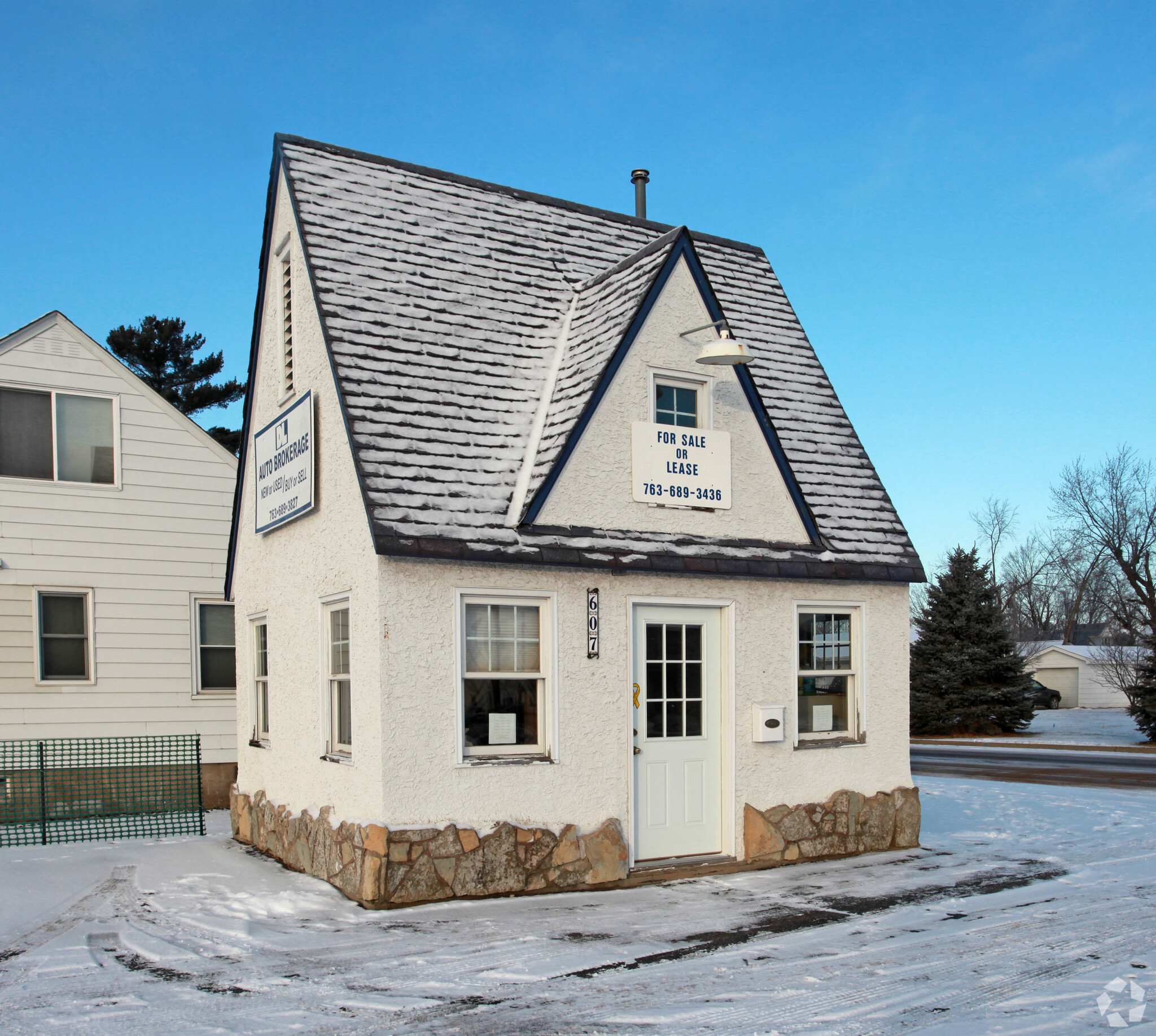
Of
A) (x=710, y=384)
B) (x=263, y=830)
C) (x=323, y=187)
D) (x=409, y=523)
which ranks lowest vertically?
(x=263, y=830)

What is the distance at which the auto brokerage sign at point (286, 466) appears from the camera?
1002 centimetres

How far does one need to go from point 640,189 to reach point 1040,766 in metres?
14.0

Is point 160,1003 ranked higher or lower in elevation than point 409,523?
lower

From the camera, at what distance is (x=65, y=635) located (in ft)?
46.1

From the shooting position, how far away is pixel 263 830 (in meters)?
11.0

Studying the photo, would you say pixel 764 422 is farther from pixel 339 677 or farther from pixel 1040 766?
pixel 1040 766

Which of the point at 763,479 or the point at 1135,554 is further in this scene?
the point at 1135,554

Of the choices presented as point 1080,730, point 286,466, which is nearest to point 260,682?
point 286,466

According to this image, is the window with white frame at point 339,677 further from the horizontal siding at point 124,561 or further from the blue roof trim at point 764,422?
the horizontal siding at point 124,561

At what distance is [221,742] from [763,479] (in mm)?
8642

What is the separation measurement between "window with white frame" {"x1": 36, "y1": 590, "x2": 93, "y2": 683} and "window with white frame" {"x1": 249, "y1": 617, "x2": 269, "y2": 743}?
3.38 meters

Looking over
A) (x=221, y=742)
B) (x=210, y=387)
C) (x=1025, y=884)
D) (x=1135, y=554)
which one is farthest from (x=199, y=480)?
(x=1135, y=554)

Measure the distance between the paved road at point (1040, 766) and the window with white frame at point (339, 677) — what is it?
12314 mm

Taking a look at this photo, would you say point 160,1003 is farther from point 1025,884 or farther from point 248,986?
point 1025,884
